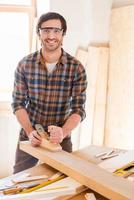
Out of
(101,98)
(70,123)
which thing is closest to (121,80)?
(101,98)

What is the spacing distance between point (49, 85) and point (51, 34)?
0.32 meters

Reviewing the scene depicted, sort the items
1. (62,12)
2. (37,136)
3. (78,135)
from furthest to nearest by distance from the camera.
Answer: (78,135) → (62,12) → (37,136)

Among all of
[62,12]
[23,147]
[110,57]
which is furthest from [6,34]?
[23,147]

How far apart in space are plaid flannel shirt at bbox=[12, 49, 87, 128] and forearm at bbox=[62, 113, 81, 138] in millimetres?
35

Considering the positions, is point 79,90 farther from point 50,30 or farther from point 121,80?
point 121,80

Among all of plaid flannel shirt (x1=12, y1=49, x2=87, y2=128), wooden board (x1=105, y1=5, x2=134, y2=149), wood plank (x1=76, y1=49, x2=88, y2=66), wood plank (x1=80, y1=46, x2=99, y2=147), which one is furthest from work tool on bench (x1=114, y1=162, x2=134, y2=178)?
wood plank (x1=76, y1=49, x2=88, y2=66)

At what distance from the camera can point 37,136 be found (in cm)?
161

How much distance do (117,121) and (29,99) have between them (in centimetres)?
109

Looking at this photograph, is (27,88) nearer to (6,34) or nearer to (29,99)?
(29,99)

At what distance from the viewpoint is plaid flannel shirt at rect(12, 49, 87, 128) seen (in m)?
1.93

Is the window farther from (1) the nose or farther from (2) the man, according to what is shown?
(1) the nose

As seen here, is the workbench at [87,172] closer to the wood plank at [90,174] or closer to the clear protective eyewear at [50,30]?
the wood plank at [90,174]

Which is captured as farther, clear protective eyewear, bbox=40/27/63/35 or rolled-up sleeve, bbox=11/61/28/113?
rolled-up sleeve, bbox=11/61/28/113

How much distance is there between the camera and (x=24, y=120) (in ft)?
6.19
